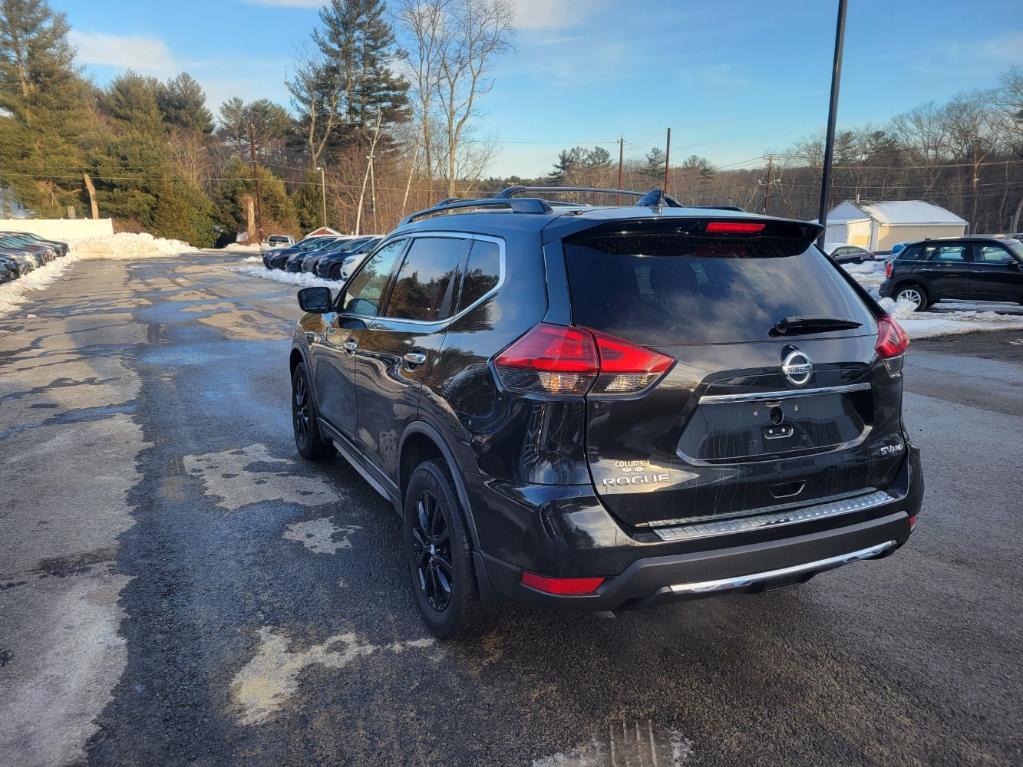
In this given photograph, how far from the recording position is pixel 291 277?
1098 inches

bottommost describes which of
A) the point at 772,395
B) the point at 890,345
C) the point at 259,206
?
the point at 772,395

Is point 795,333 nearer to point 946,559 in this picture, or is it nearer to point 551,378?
point 551,378

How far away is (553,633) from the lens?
3047 mm

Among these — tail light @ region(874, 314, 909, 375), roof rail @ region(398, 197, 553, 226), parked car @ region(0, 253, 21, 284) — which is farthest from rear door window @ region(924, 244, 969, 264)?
parked car @ region(0, 253, 21, 284)

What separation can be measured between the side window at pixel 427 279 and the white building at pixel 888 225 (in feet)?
197

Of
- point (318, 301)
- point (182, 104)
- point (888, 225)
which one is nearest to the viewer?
point (318, 301)

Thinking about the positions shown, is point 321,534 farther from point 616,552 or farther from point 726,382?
point 726,382

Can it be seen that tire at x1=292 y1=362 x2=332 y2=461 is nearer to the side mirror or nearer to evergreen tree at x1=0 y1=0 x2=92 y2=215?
the side mirror

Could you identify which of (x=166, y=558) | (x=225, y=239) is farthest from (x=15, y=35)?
(x=166, y=558)

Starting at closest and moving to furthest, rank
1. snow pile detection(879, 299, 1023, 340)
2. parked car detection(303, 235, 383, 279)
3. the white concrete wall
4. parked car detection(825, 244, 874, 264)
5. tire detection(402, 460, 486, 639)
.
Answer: tire detection(402, 460, 486, 639) → snow pile detection(879, 299, 1023, 340) → parked car detection(303, 235, 383, 279) → parked car detection(825, 244, 874, 264) → the white concrete wall

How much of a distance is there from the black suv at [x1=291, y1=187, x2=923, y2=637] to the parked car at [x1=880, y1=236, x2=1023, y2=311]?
14.6m

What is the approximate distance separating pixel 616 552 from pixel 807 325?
1.14 meters

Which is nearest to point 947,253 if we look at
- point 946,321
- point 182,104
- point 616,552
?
point 946,321

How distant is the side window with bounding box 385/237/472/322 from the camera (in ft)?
10.5
